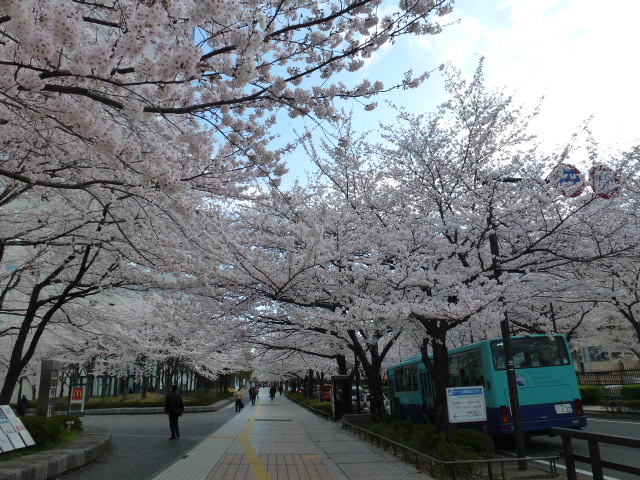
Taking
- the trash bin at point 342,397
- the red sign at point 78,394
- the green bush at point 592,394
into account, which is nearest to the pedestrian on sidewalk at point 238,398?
the trash bin at point 342,397

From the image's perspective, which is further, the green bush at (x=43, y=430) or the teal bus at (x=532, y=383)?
the teal bus at (x=532, y=383)

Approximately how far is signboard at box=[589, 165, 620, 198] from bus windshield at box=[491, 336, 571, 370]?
14.1 feet

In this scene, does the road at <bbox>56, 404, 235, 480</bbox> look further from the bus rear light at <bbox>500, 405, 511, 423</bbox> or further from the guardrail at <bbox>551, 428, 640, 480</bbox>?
the bus rear light at <bbox>500, 405, 511, 423</bbox>

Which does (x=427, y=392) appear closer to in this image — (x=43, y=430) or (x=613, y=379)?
(x=43, y=430)

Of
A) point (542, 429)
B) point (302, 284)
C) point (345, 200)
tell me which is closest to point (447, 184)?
point (345, 200)

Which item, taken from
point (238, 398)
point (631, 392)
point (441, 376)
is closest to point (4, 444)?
point (441, 376)

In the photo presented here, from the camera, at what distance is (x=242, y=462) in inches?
336

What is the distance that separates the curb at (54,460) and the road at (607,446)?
28.9 feet

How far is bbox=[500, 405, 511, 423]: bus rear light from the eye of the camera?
10.3m

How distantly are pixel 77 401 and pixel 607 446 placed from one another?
14432 millimetres

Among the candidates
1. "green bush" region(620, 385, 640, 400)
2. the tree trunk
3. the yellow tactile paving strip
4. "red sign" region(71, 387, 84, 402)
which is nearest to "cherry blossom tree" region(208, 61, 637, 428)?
the tree trunk

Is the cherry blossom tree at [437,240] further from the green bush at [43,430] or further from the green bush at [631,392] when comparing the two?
the green bush at [631,392]

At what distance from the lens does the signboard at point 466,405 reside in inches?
287

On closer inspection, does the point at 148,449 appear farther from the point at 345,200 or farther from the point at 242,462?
the point at 345,200
